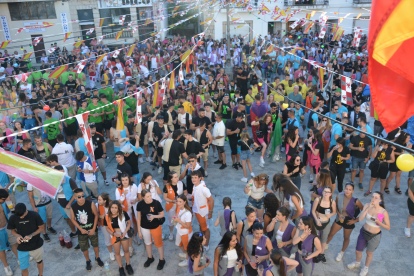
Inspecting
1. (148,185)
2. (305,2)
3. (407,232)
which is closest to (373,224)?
(407,232)

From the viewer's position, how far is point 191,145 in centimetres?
705

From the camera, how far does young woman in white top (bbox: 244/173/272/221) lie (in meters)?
5.49

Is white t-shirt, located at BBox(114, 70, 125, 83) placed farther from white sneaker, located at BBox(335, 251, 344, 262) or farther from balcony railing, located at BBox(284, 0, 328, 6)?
balcony railing, located at BBox(284, 0, 328, 6)

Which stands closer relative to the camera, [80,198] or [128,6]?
[80,198]

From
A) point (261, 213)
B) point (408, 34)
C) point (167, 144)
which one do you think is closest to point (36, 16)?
point (167, 144)

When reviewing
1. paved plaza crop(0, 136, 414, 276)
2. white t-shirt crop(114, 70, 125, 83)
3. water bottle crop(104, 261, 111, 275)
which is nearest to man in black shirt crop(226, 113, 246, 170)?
paved plaza crop(0, 136, 414, 276)

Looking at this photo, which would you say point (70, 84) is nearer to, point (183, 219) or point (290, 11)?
point (183, 219)

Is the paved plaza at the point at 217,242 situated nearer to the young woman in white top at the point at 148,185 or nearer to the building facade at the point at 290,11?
the young woman in white top at the point at 148,185

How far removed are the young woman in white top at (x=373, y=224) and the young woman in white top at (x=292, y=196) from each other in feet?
2.90

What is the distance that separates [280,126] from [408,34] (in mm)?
7097

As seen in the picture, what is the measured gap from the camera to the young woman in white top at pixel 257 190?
5.49 metres

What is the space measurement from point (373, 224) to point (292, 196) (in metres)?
1.22

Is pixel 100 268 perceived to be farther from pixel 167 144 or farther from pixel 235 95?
pixel 235 95

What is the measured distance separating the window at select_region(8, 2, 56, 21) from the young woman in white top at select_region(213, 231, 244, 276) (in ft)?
89.6
